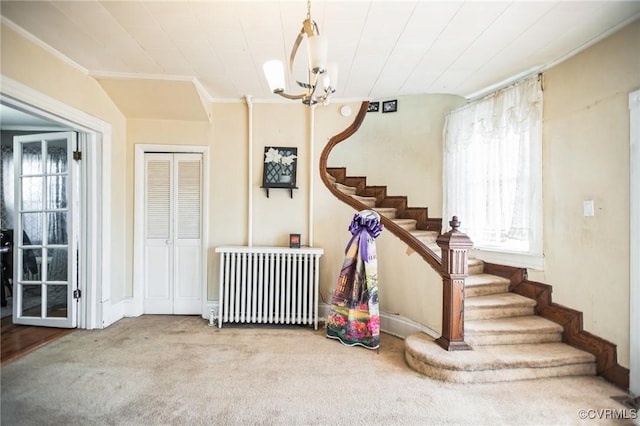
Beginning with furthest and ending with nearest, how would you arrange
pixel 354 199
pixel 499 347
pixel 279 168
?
pixel 279 168
pixel 354 199
pixel 499 347

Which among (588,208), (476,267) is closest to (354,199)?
(476,267)

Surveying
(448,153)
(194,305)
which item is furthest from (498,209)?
(194,305)

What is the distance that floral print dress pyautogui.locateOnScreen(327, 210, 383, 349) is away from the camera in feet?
8.86

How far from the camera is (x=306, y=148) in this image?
3.53 meters

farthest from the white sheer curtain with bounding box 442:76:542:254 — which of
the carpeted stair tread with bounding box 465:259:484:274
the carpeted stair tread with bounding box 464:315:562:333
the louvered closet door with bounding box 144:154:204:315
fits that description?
the louvered closet door with bounding box 144:154:204:315

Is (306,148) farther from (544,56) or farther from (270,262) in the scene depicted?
(544,56)

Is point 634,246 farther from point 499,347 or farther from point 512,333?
point 499,347

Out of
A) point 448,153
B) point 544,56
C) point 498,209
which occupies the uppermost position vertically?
point 544,56

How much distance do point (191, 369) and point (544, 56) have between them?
398cm

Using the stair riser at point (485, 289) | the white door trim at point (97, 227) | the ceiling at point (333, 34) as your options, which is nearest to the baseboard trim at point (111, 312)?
the white door trim at point (97, 227)

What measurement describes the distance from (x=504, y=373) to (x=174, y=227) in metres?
3.60

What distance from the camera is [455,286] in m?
2.36

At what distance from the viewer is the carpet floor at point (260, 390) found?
178 centimetres

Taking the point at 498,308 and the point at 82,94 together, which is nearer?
the point at 498,308
